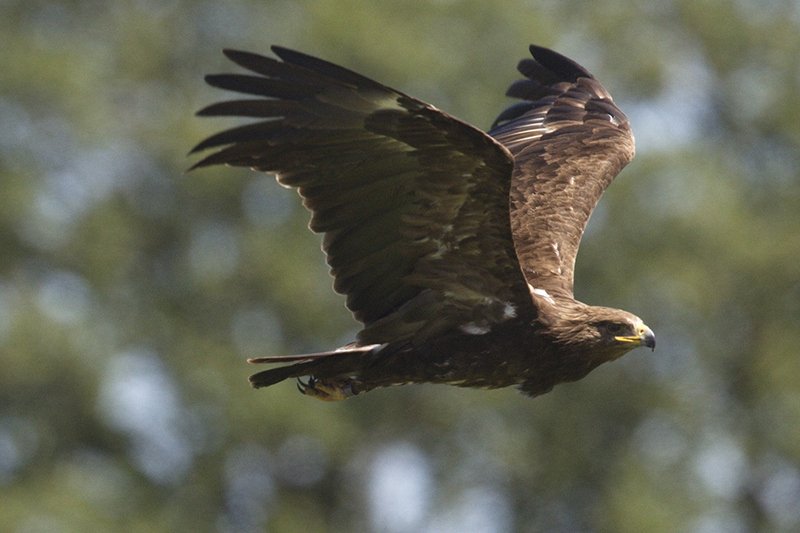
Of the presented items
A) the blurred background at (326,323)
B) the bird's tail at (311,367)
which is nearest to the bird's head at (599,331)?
the bird's tail at (311,367)

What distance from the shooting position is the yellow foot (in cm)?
1013

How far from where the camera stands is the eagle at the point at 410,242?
909 cm

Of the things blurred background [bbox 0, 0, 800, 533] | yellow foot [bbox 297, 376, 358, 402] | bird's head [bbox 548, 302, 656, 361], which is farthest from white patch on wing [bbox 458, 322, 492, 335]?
blurred background [bbox 0, 0, 800, 533]

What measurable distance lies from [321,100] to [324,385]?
1771 millimetres

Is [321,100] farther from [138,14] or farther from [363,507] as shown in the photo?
[138,14]

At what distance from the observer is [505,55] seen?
29750 millimetres

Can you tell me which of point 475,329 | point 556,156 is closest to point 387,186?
point 475,329

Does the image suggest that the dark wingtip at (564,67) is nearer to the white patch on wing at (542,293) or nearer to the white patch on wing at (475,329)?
the white patch on wing at (542,293)

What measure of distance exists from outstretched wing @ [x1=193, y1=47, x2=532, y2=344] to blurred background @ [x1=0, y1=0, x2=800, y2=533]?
16666mm

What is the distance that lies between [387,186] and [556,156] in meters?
2.76

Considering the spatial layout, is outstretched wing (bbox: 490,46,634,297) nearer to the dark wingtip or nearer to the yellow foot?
the dark wingtip

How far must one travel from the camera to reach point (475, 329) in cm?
991

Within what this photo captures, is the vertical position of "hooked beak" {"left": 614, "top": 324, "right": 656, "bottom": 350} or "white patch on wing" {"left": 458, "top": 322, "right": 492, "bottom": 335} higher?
"white patch on wing" {"left": 458, "top": 322, "right": 492, "bottom": 335}

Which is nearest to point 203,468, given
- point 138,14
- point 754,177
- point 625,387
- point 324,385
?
point 625,387
